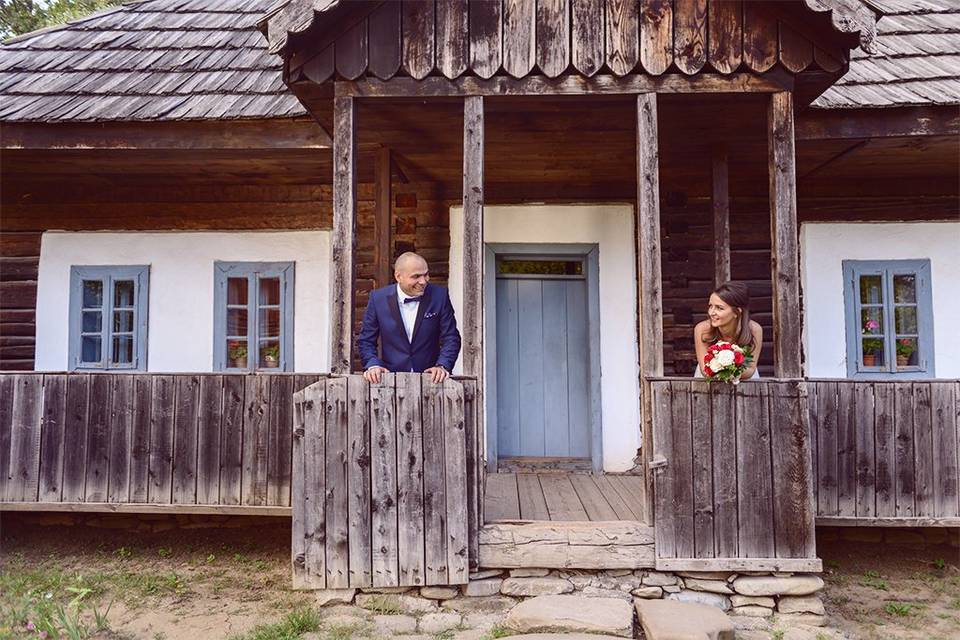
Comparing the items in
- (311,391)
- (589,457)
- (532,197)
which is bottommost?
(589,457)

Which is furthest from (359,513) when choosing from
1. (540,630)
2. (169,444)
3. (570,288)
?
(570,288)

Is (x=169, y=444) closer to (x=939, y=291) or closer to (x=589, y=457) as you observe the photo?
(x=589, y=457)

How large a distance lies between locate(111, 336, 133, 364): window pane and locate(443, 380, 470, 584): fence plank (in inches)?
187

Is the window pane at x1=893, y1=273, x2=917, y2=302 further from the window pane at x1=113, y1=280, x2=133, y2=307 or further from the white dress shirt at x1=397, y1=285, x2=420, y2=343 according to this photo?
the window pane at x1=113, y1=280, x2=133, y2=307

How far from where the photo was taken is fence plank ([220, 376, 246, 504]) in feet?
17.2

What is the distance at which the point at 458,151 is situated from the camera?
588 centimetres

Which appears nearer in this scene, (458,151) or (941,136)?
(941,136)

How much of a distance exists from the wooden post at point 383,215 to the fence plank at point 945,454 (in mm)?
4797

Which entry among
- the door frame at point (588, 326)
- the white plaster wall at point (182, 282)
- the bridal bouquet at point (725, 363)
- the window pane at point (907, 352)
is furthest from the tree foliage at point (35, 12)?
the window pane at point (907, 352)

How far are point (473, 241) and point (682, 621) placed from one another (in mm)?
2724

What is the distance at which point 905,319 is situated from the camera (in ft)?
22.1

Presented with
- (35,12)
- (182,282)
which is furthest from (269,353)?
(35,12)

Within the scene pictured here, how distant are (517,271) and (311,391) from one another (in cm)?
349

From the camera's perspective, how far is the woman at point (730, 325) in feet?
14.4
